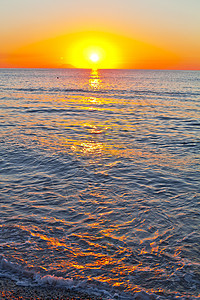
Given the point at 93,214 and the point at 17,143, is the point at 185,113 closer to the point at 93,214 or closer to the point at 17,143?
the point at 17,143

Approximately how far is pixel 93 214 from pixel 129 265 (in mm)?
2436

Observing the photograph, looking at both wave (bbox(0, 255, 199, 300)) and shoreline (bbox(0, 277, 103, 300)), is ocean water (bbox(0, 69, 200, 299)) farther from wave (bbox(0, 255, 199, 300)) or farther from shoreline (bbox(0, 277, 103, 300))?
shoreline (bbox(0, 277, 103, 300))

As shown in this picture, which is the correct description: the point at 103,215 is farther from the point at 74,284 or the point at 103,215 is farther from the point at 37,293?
the point at 37,293

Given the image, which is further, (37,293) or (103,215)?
(103,215)

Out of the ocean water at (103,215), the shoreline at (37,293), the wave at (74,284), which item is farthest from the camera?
the ocean water at (103,215)

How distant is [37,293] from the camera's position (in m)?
5.23

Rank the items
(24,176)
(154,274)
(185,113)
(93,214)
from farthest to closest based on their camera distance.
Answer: (185,113) → (24,176) → (93,214) → (154,274)

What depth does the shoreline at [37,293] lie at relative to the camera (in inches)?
202

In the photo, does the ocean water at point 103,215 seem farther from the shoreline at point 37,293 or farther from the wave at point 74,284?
the shoreline at point 37,293

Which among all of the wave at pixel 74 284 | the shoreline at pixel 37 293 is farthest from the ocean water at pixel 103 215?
the shoreline at pixel 37 293

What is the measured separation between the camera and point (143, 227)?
25.0 ft

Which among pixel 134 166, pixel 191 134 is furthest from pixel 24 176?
pixel 191 134

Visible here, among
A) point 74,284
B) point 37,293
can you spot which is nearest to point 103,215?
point 74,284

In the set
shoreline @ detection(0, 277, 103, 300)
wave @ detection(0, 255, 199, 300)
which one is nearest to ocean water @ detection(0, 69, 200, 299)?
wave @ detection(0, 255, 199, 300)
